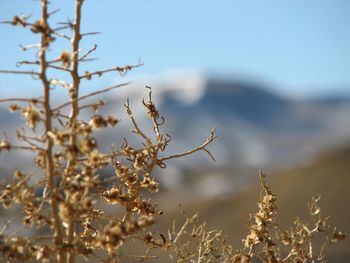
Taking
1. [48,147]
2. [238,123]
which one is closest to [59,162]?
[48,147]

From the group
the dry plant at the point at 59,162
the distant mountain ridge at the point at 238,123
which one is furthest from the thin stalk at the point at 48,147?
the distant mountain ridge at the point at 238,123

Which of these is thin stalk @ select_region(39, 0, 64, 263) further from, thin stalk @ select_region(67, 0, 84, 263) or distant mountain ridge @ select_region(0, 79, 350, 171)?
distant mountain ridge @ select_region(0, 79, 350, 171)

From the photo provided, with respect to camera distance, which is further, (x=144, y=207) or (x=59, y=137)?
(x=144, y=207)

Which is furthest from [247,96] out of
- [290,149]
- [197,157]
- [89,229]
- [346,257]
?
[89,229]

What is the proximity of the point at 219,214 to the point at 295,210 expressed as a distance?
7.26 m

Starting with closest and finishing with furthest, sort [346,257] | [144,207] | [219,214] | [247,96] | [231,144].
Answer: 1. [144,207]
2. [346,257]
3. [219,214]
4. [231,144]
5. [247,96]

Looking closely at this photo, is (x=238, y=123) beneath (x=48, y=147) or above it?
beneath

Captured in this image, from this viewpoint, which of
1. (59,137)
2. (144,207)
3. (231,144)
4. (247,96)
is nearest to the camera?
(59,137)

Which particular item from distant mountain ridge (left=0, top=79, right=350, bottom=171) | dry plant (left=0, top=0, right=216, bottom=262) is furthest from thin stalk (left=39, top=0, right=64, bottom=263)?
distant mountain ridge (left=0, top=79, right=350, bottom=171)

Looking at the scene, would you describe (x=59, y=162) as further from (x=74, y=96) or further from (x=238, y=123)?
(x=238, y=123)

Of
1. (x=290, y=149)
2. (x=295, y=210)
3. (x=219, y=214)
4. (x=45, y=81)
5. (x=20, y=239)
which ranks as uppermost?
(x=45, y=81)

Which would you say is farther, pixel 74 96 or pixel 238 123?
pixel 238 123

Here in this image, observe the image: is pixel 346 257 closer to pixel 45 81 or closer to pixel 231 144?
pixel 45 81

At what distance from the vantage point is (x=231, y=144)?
141625 mm
